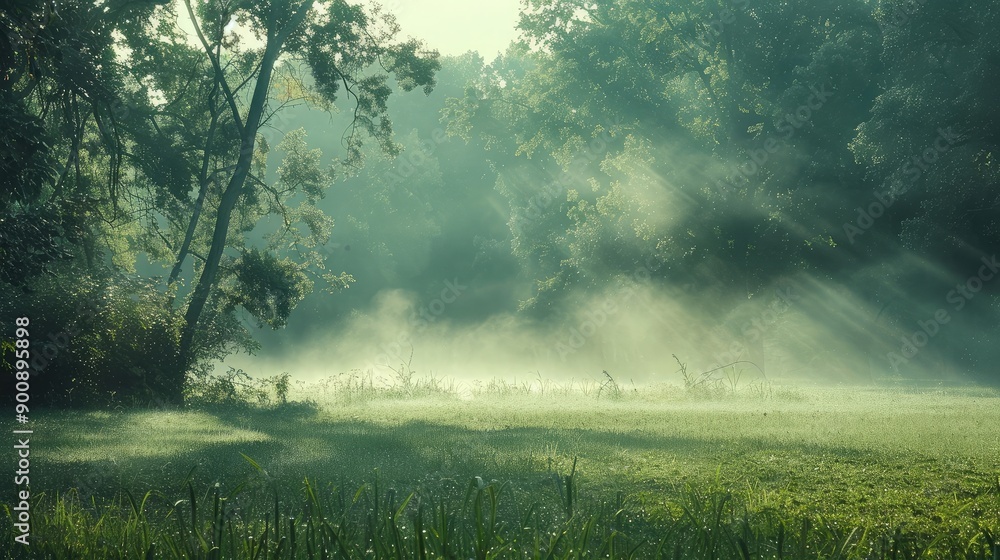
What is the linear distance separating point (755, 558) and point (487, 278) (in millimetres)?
67902

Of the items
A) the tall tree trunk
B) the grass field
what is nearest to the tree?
the tall tree trunk

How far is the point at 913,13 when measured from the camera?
2530cm

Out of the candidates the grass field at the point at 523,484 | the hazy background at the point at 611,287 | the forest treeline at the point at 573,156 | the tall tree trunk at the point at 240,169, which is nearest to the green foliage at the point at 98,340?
the forest treeline at the point at 573,156

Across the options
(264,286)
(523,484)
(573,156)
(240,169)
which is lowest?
(523,484)

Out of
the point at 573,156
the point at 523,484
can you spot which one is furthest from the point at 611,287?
the point at 523,484

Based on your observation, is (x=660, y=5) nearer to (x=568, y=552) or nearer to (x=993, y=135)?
(x=993, y=135)

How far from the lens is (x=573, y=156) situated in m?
45.8

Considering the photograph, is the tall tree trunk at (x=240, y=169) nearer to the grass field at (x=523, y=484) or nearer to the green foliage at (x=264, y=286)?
the green foliage at (x=264, y=286)

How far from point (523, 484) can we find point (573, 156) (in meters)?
39.7

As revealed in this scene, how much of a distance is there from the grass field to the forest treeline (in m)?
2.97

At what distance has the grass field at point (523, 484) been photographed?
399 cm

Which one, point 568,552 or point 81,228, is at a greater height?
point 81,228

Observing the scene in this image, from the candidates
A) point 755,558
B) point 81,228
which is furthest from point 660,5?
point 755,558

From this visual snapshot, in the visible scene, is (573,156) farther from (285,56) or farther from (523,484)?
(523,484)
